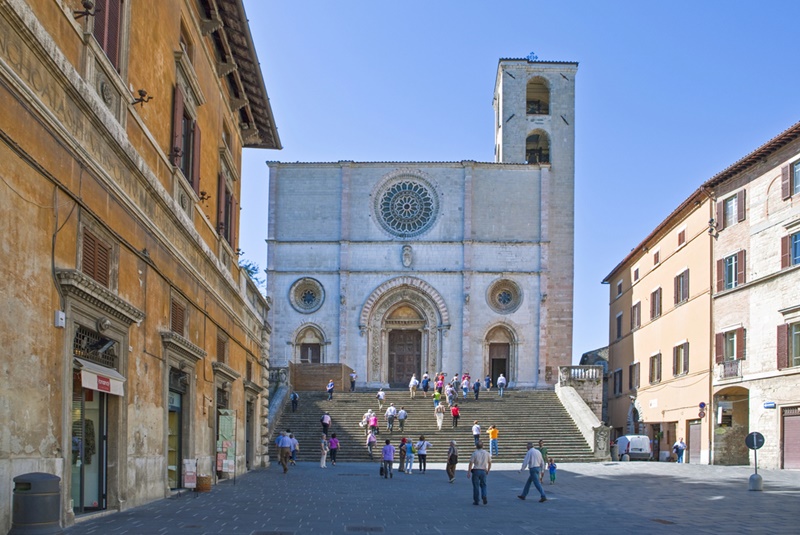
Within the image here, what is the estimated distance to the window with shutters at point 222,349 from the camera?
67.3 feet

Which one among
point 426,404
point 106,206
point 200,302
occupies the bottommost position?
point 426,404

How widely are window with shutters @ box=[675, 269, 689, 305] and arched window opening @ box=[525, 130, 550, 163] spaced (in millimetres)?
14638

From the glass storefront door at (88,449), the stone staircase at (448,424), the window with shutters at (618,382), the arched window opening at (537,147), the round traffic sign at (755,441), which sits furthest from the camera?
the arched window opening at (537,147)

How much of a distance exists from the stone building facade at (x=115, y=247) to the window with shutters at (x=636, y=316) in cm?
3138

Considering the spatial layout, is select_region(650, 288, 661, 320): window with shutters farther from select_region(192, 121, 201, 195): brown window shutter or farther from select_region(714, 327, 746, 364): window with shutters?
select_region(192, 121, 201, 195): brown window shutter

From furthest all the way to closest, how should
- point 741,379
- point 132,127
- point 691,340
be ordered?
point 691,340 → point 741,379 → point 132,127

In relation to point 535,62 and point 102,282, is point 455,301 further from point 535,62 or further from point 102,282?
point 102,282

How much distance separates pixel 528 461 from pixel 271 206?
113 feet

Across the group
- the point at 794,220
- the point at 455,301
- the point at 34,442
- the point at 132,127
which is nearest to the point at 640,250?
the point at 455,301

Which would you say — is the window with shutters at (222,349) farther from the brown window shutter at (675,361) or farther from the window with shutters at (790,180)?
the brown window shutter at (675,361)

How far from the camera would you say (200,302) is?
1827cm

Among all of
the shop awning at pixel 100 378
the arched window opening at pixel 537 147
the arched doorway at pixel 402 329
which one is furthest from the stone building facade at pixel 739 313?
the shop awning at pixel 100 378

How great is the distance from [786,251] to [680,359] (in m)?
10.5

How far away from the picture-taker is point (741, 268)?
112ft
